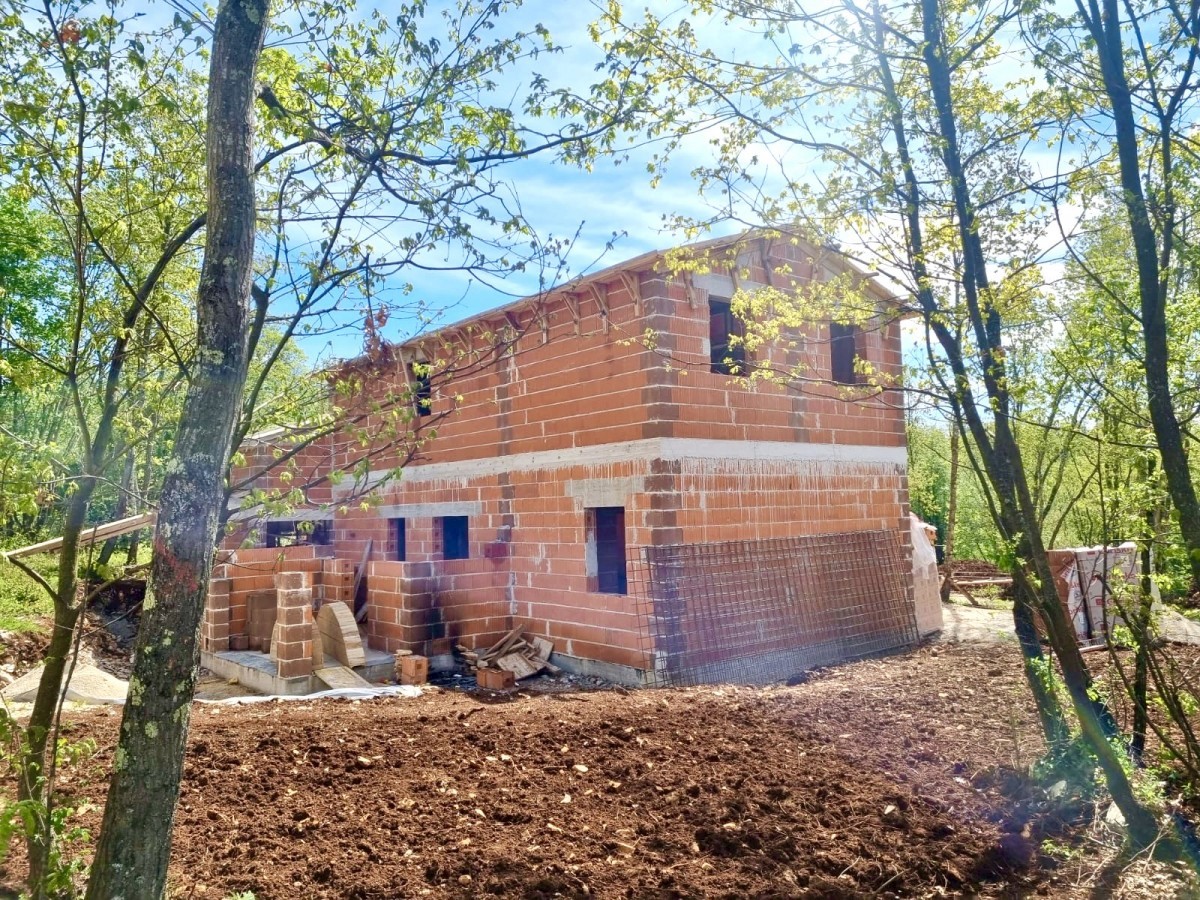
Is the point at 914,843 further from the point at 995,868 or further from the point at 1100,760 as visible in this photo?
the point at 1100,760

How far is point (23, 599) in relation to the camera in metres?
13.7

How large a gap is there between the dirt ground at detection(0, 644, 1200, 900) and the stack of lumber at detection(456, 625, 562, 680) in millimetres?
3116

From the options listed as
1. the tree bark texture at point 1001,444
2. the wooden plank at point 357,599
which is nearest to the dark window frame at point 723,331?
the tree bark texture at point 1001,444

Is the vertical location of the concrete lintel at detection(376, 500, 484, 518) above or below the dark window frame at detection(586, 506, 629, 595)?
above

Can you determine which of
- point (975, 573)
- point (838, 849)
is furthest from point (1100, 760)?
point (975, 573)

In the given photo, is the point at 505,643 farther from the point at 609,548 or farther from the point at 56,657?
the point at 56,657

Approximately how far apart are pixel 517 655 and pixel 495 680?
3.34 ft

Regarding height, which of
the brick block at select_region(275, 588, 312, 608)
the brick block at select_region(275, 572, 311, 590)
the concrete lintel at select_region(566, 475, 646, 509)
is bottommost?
the brick block at select_region(275, 588, 312, 608)

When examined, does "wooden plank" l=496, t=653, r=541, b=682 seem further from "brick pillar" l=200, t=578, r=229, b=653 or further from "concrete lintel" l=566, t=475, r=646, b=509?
"brick pillar" l=200, t=578, r=229, b=653

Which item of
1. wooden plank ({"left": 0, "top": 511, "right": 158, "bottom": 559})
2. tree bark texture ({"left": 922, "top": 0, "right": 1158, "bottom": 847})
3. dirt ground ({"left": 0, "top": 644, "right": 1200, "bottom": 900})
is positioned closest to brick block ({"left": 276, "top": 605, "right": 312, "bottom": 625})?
dirt ground ({"left": 0, "top": 644, "right": 1200, "bottom": 900})

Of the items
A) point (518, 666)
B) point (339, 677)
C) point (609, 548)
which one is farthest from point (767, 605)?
point (339, 677)

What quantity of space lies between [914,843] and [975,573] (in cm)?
1786

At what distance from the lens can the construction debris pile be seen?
902cm

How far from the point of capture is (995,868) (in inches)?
152
